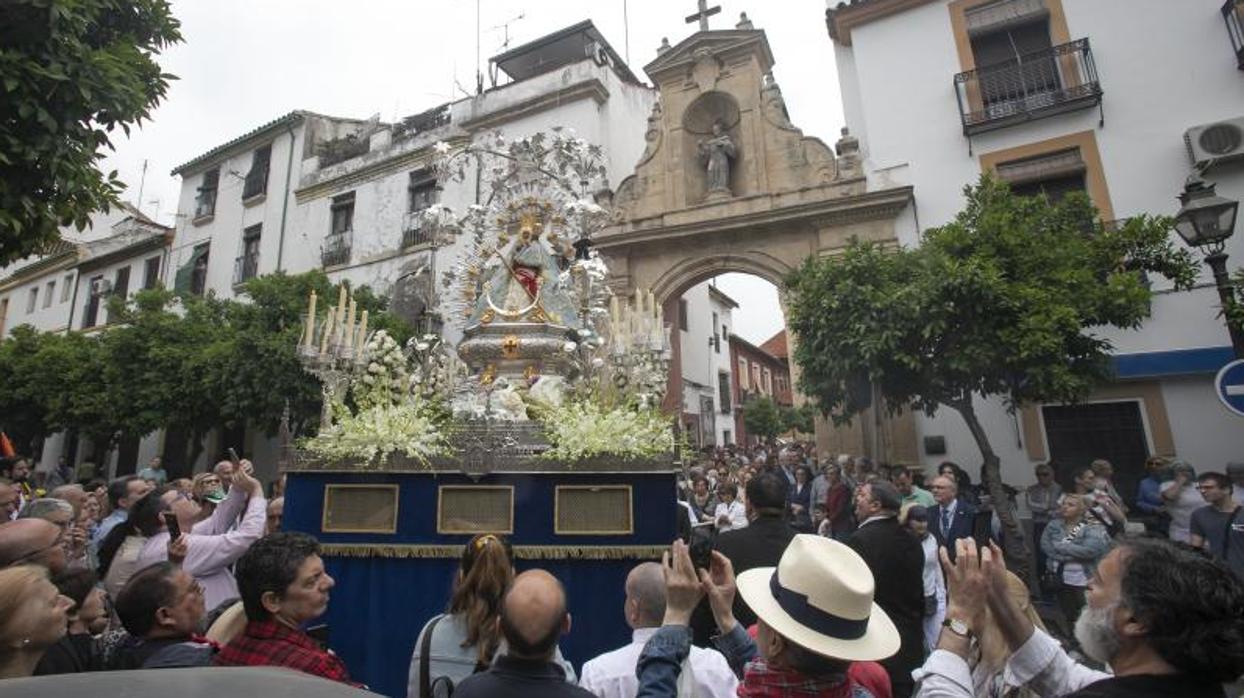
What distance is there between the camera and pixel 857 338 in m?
8.57

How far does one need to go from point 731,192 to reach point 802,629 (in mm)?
13354

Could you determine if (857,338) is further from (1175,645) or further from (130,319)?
(130,319)

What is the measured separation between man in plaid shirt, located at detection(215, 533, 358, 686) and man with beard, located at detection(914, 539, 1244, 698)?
79.2 inches

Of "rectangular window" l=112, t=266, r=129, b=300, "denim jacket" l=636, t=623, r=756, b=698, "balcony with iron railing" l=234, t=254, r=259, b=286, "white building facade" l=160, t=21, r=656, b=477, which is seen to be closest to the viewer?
"denim jacket" l=636, t=623, r=756, b=698

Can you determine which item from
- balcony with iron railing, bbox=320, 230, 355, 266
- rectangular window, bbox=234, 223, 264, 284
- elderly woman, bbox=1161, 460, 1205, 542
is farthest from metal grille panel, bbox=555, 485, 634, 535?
rectangular window, bbox=234, 223, 264, 284

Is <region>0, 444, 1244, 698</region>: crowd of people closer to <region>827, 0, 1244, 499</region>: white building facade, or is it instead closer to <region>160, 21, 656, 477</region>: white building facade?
<region>827, 0, 1244, 499</region>: white building facade

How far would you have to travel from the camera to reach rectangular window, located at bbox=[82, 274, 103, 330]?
78.5 ft

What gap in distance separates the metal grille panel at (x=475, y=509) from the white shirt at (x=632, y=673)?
7.34 feet

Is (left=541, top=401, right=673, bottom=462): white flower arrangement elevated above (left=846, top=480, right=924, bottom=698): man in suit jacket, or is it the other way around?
(left=541, top=401, right=673, bottom=462): white flower arrangement

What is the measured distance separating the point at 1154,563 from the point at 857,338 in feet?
23.9

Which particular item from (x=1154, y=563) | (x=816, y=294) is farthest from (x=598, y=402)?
(x=816, y=294)

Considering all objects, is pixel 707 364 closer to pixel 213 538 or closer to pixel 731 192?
pixel 731 192

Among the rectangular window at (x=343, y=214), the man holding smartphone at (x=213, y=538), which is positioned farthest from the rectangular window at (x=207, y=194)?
the man holding smartphone at (x=213, y=538)

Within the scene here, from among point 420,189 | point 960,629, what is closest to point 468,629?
point 960,629
